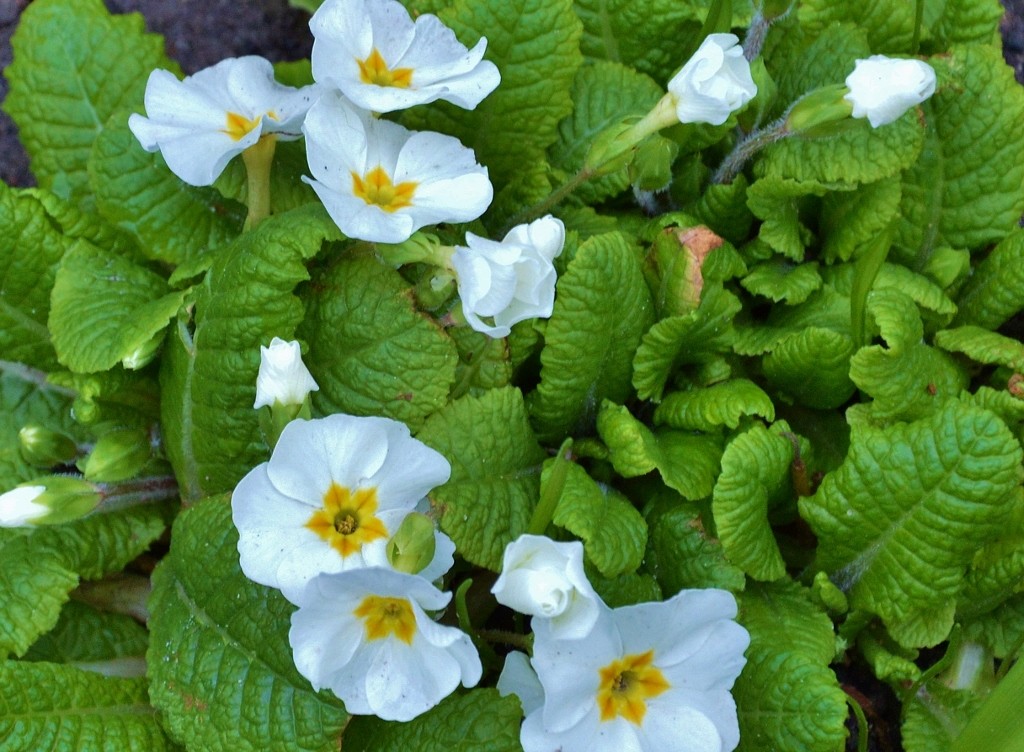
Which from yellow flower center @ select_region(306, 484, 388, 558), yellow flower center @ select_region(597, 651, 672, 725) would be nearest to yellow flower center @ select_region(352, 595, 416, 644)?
yellow flower center @ select_region(306, 484, 388, 558)

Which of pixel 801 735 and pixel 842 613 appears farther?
pixel 842 613

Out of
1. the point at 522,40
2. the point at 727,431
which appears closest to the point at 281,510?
the point at 727,431

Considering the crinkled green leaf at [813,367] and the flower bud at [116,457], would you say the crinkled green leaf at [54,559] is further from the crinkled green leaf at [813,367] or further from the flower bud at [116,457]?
the crinkled green leaf at [813,367]

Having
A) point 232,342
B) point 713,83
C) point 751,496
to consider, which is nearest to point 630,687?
point 751,496

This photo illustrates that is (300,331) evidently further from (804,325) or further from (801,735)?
(801,735)

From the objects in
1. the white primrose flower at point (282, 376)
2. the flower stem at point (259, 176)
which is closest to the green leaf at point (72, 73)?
the flower stem at point (259, 176)
